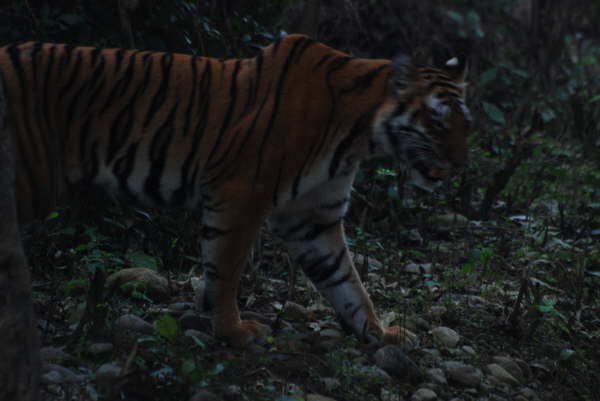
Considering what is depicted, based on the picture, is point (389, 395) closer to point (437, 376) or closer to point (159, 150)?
point (437, 376)

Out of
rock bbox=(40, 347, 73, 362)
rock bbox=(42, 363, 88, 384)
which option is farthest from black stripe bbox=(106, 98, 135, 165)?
rock bbox=(42, 363, 88, 384)

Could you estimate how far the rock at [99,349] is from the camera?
327cm

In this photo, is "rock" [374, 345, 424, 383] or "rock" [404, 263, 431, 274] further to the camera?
"rock" [404, 263, 431, 274]

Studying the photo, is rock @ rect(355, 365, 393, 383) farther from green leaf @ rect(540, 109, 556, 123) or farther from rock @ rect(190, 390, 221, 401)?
green leaf @ rect(540, 109, 556, 123)

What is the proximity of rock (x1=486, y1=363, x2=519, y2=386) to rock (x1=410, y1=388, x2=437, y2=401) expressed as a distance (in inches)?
18.2

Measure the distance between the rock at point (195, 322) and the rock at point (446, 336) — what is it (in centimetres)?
114

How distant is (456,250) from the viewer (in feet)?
18.0

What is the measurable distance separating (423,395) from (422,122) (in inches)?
46.6

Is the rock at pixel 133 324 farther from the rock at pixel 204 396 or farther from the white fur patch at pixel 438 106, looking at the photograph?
the white fur patch at pixel 438 106

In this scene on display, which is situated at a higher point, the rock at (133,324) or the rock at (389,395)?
the rock at (133,324)

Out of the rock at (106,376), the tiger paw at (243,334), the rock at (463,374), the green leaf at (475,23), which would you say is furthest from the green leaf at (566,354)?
the green leaf at (475,23)

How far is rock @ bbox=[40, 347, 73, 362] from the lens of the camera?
3.16 m

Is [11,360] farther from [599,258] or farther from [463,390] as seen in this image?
[599,258]

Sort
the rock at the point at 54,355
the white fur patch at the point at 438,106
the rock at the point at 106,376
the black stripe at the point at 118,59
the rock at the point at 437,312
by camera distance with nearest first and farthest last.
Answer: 1. the rock at the point at 106,376
2. the rock at the point at 54,355
3. the white fur patch at the point at 438,106
4. the black stripe at the point at 118,59
5. the rock at the point at 437,312
